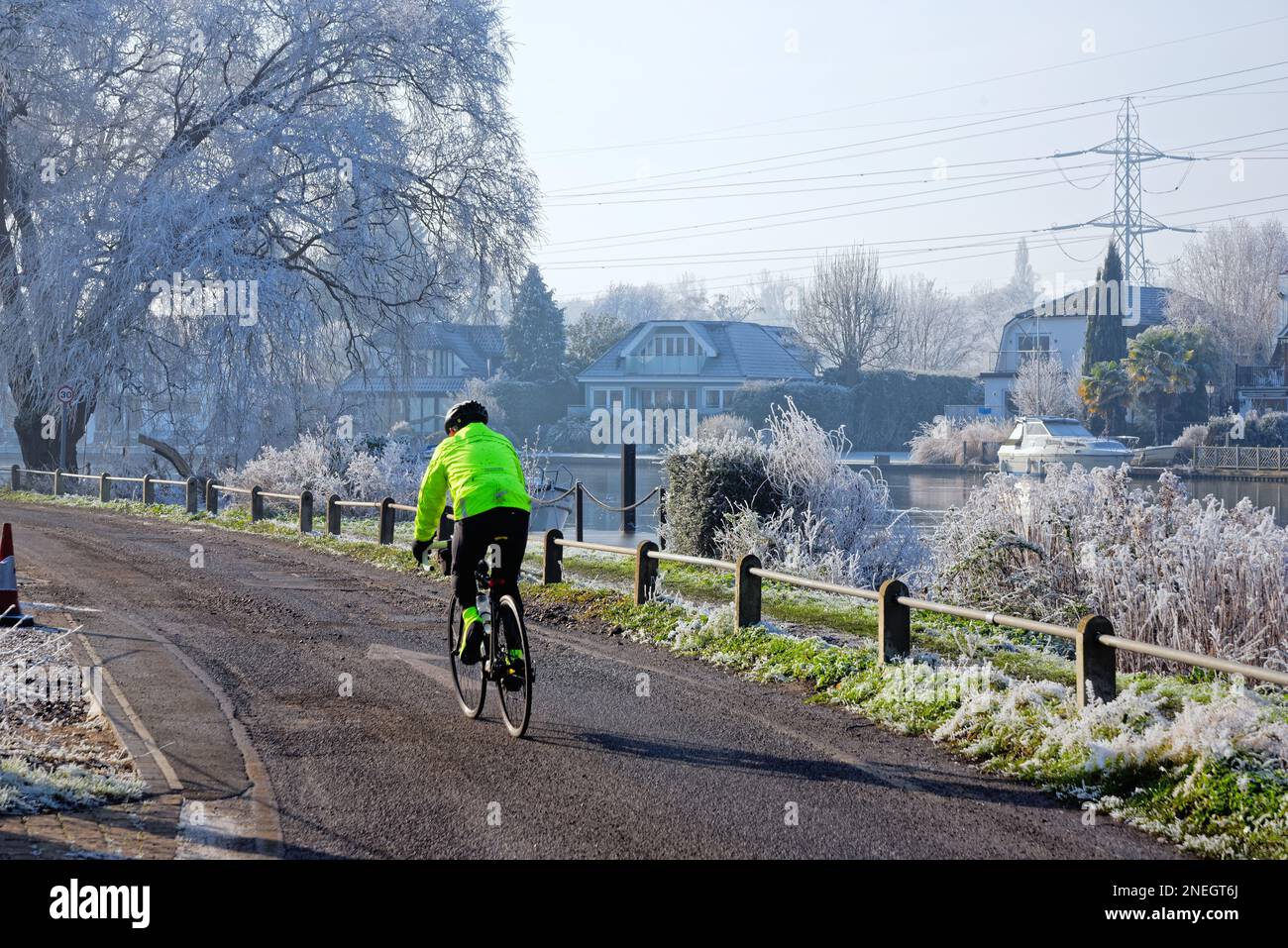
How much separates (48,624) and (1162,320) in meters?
72.6

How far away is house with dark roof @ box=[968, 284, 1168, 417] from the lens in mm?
72562

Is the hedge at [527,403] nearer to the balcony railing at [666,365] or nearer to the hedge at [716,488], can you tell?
the balcony railing at [666,365]

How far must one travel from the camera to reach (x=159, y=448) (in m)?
33.2

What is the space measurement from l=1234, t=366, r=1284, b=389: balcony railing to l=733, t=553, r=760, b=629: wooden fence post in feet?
194

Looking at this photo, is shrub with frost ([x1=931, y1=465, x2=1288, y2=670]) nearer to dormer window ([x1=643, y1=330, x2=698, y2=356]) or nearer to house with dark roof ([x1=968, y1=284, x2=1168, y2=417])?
house with dark roof ([x1=968, y1=284, x2=1168, y2=417])

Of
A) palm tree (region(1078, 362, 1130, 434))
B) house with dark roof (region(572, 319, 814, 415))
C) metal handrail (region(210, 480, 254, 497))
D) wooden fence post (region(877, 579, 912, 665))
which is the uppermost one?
house with dark roof (region(572, 319, 814, 415))

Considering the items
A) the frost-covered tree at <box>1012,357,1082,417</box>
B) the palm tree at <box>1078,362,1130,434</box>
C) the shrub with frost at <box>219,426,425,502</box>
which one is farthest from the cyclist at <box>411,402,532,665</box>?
the frost-covered tree at <box>1012,357,1082,417</box>

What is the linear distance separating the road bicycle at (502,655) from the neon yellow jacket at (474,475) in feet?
1.38

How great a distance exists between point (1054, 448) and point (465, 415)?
4219 centimetres

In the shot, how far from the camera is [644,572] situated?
13.4 m

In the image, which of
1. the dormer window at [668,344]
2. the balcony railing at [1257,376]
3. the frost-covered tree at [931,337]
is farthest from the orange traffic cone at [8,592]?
the frost-covered tree at [931,337]

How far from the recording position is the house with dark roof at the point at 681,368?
Result: 78750 mm
